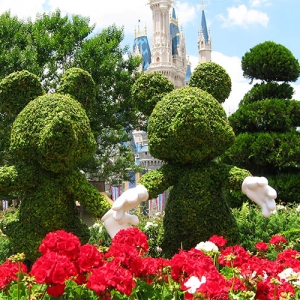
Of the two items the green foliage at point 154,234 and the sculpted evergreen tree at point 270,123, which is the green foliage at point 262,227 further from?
the sculpted evergreen tree at point 270,123

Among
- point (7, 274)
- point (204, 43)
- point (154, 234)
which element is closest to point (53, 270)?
point (7, 274)

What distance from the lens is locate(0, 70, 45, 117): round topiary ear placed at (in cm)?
496

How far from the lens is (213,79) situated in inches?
199

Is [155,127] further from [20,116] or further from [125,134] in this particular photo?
[125,134]

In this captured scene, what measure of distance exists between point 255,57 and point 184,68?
62323 mm

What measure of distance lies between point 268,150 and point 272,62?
6.75 feet

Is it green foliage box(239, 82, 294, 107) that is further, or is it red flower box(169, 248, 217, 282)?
green foliage box(239, 82, 294, 107)

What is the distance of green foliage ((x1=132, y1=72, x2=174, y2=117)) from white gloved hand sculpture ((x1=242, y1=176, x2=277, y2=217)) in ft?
5.35

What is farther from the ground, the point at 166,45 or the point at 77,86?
the point at 166,45

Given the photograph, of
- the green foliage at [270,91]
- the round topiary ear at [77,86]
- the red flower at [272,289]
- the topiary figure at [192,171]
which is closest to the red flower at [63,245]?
the red flower at [272,289]

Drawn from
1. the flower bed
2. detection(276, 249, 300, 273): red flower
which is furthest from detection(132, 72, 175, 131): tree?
detection(276, 249, 300, 273): red flower

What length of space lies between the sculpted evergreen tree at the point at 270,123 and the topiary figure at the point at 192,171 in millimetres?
3893

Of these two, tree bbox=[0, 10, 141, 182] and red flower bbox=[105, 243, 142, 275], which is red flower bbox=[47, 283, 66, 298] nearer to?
red flower bbox=[105, 243, 142, 275]

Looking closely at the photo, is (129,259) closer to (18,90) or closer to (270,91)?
(18,90)
